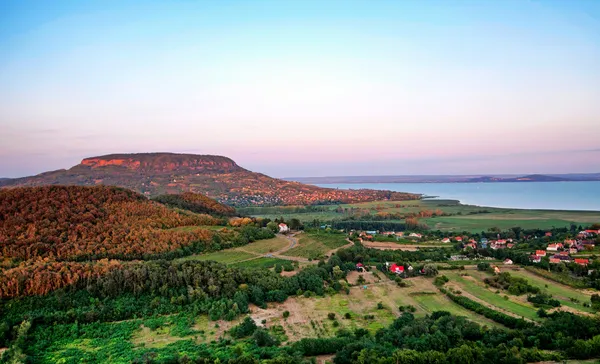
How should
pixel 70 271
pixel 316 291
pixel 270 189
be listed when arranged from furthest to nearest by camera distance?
1. pixel 270 189
2. pixel 316 291
3. pixel 70 271

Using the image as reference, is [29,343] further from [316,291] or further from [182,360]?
[316,291]

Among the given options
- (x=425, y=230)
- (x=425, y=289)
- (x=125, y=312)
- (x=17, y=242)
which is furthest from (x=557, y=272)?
(x=17, y=242)

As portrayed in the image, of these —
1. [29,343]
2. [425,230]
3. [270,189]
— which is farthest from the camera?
[270,189]

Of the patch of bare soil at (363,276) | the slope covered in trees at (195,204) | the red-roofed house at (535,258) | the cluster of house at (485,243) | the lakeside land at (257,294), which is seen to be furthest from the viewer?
the slope covered in trees at (195,204)

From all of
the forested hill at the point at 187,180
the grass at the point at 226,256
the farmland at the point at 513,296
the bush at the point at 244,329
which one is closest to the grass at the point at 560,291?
the farmland at the point at 513,296

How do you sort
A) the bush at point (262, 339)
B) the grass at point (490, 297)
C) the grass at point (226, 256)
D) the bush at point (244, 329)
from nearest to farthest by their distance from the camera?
the bush at point (262, 339), the bush at point (244, 329), the grass at point (490, 297), the grass at point (226, 256)

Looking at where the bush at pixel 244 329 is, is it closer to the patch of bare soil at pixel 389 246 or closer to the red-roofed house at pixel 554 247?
the patch of bare soil at pixel 389 246

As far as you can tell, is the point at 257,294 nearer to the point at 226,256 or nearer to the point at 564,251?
the point at 226,256

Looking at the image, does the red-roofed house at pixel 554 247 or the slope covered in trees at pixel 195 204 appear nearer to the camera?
the red-roofed house at pixel 554 247
